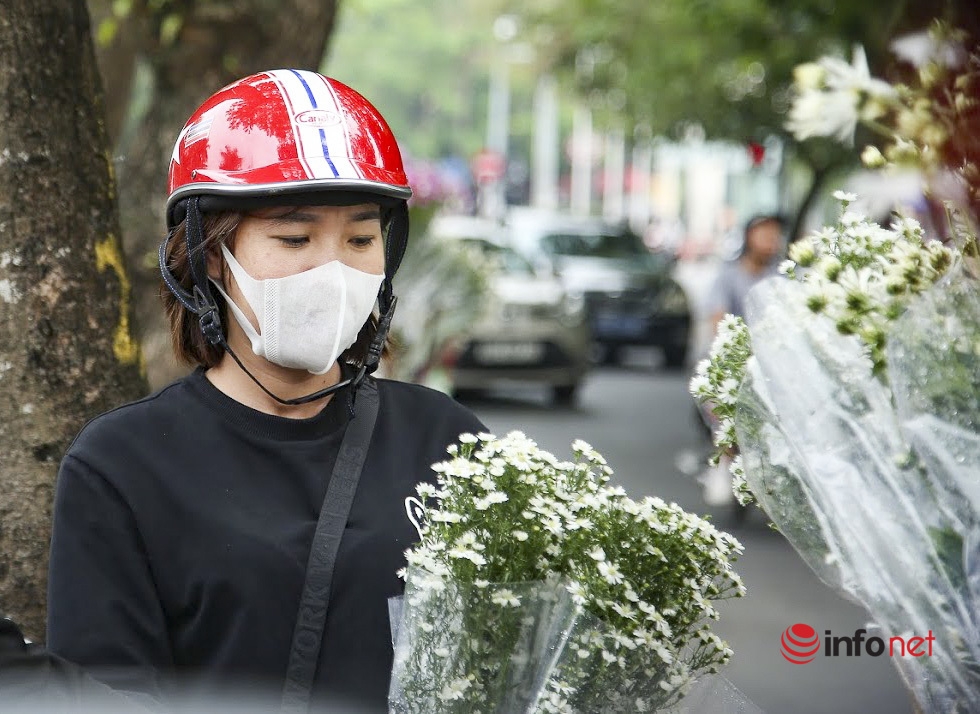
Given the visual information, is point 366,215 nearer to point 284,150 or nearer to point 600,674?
point 284,150

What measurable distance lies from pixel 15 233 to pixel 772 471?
70.9 inches

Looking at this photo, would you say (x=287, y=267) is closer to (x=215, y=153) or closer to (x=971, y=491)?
(x=215, y=153)

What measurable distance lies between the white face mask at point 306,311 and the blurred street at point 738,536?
3.24 ft

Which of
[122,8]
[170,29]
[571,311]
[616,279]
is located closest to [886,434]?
[170,29]

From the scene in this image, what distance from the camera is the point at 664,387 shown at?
2008 cm

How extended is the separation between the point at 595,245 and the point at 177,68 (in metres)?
15.3

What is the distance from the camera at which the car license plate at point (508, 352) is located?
16047 mm

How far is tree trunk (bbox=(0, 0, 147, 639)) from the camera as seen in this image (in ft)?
9.73

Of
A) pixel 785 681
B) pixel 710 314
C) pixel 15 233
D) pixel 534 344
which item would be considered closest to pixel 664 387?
pixel 534 344

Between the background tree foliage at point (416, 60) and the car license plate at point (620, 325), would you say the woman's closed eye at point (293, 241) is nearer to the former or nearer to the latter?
the car license plate at point (620, 325)

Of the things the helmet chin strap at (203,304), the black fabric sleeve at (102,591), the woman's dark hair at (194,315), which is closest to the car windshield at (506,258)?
the woman's dark hair at (194,315)

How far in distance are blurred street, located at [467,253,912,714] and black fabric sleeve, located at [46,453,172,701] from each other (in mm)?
1056

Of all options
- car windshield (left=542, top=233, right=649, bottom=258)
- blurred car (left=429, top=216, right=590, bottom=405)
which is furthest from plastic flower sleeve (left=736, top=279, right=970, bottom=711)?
car windshield (left=542, top=233, right=649, bottom=258)

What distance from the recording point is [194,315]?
8.59 ft
